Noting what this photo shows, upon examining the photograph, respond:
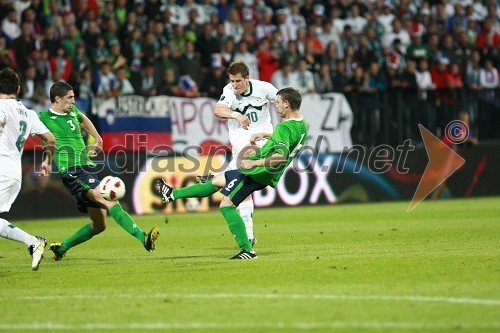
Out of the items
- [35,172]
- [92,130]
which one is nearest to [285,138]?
[92,130]

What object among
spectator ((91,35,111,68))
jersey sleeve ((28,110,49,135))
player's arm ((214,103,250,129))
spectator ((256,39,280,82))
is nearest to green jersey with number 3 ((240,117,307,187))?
player's arm ((214,103,250,129))

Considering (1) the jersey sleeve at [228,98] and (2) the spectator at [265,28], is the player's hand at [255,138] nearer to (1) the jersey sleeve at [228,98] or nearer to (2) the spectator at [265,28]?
(1) the jersey sleeve at [228,98]

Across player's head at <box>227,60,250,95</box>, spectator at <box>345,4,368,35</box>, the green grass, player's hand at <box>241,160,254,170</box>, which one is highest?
spectator at <box>345,4,368,35</box>

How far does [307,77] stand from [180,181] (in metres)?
3.98

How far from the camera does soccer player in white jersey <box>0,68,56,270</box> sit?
10609 millimetres

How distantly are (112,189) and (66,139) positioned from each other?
111 cm

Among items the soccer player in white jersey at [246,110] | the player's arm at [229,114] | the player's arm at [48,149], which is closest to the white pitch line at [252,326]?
the player's arm at [48,149]

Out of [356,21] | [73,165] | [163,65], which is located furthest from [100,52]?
[73,165]

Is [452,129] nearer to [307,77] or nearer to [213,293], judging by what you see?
[307,77]

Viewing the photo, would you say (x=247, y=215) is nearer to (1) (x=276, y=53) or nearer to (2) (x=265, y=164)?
(2) (x=265, y=164)

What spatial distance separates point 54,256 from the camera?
12602 millimetres

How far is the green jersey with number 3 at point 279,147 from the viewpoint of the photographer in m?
11.2

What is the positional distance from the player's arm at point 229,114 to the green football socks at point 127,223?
171 centimetres

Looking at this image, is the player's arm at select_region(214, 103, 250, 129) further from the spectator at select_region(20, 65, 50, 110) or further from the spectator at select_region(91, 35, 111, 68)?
the spectator at select_region(91, 35, 111, 68)
